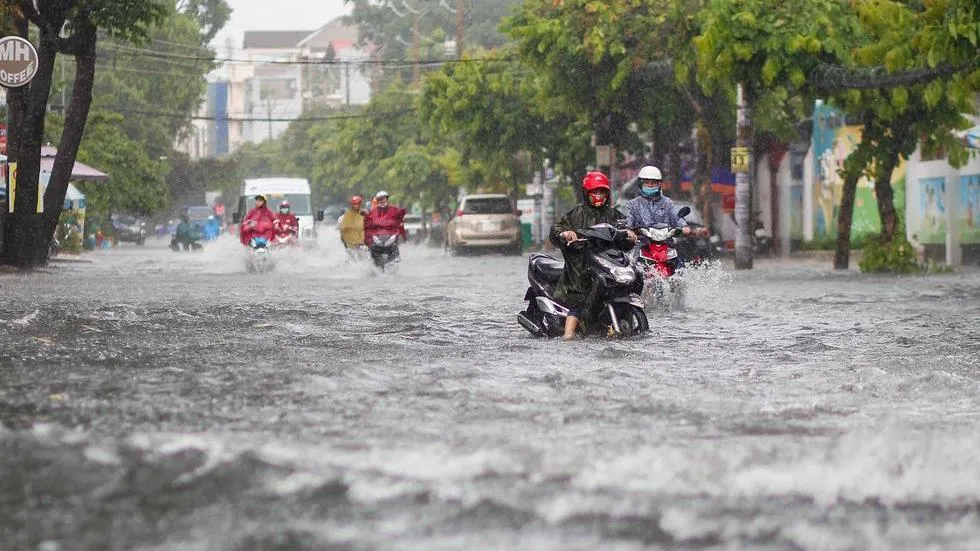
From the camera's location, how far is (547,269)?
14.7m

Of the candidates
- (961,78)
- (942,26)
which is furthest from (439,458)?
(961,78)

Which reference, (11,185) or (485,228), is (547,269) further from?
(485,228)

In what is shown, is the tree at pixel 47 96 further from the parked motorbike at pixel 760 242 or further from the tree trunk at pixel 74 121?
the parked motorbike at pixel 760 242

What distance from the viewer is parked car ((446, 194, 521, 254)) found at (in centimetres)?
4834

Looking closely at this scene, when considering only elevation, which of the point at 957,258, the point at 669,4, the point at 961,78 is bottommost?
the point at 957,258

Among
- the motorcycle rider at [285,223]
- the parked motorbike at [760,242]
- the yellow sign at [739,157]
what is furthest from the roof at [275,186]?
the yellow sign at [739,157]

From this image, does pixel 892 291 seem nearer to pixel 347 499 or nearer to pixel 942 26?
pixel 942 26

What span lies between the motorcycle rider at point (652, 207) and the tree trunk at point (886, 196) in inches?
517

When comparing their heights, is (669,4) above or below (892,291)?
above

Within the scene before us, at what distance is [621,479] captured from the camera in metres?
6.47

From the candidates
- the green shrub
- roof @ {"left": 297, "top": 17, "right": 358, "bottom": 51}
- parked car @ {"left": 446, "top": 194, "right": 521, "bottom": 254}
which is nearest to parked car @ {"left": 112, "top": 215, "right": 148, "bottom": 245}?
parked car @ {"left": 446, "top": 194, "right": 521, "bottom": 254}

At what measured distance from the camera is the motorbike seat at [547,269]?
48.2ft

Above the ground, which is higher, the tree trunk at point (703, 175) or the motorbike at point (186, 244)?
the tree trunk at point (703, 175)

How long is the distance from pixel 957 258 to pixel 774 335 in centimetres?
2256
